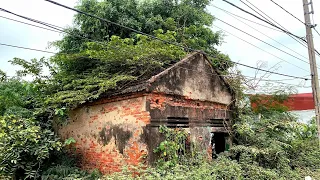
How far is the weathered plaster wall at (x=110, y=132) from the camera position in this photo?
22.3 ft

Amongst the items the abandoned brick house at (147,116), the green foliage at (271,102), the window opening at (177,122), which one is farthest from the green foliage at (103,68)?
the green foliage at (271,102)

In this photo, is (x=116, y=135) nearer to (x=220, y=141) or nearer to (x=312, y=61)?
(x=220, y=141)

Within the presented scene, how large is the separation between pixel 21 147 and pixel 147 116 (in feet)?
11.0

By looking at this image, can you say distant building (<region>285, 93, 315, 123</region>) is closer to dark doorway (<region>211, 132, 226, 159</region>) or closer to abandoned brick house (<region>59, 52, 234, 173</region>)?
dark doorway (<region>211, 132, 226, 159</region>)

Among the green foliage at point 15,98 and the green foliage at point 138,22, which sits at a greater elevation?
the green foliage at point 138,22

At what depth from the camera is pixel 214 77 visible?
9227 mm

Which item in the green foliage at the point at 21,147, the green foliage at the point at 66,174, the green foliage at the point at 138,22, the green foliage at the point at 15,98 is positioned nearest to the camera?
the green foliage at the point at 21,147

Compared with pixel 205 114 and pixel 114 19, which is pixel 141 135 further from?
pixel 114 19

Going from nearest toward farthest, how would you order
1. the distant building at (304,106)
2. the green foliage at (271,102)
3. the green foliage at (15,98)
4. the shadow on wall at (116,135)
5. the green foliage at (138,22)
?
the shadow on wall at (116,135) < the green foliage at (15,98) < the green foliage at (271,102) < the green foliage at (138,22) < the distant building at (304,106)

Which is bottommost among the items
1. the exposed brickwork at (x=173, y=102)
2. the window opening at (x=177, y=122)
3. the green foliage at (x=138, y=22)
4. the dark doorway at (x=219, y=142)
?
the dark doorway at (x=219, y=142)

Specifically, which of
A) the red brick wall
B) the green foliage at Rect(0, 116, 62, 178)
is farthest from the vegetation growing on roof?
the red brick wall

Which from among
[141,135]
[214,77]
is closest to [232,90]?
[214,77]

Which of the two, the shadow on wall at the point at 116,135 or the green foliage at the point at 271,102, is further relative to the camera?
the green foliage at the point at 271,102

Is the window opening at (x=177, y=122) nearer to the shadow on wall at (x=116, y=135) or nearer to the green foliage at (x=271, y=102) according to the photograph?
the shadow on wall at (x=116, y=135)
